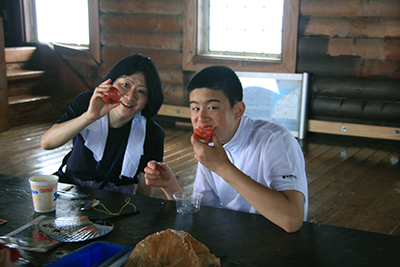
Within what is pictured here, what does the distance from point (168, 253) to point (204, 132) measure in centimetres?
67

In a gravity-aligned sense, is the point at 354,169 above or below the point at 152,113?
below

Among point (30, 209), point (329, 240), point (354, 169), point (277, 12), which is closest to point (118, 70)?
point (30, 209)

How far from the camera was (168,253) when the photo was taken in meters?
1.01

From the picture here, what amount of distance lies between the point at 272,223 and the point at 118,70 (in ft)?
3.95

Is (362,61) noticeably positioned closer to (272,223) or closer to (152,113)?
(152,113)

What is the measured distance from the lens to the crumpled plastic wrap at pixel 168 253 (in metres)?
0.99

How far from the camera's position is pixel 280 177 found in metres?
1.54

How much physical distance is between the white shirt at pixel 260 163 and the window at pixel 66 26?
4735mm

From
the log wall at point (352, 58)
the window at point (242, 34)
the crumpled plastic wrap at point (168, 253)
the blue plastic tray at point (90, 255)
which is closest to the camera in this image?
the crumpled plastic wrap at point (168, 253)

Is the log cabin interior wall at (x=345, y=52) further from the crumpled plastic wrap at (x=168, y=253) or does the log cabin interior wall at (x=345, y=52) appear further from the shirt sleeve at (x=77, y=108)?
the crumpled plastic wrap at (x=168, y=253)

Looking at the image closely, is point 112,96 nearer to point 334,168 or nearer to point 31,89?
point 334,168

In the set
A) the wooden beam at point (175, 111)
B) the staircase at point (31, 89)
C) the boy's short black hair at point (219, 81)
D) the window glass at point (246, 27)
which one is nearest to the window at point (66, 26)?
the staircase at point (31, 89)

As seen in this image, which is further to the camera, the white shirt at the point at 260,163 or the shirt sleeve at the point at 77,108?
the shirt sleeve at the point at 77,108

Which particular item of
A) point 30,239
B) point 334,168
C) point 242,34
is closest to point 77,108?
point 30,239
